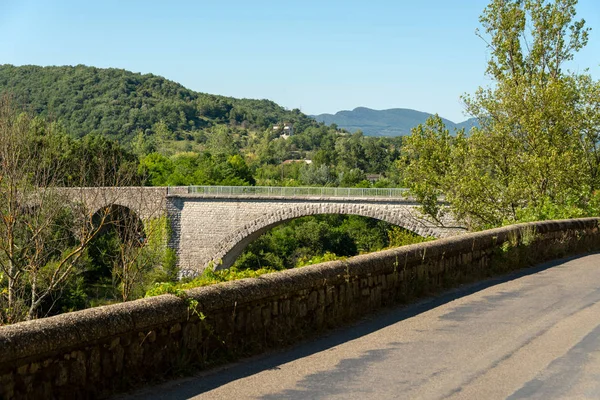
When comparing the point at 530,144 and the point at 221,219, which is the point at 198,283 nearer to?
the point at 530,144

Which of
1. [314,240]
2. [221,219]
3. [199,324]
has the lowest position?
[314,240]

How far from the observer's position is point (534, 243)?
42.1 ft

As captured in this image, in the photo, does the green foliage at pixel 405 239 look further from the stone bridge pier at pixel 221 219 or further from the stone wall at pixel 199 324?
the stone bridge pier at pixel 221 219

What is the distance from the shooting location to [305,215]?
174 feet

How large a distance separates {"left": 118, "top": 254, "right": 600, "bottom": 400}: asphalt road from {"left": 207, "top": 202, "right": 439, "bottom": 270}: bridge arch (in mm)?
37689

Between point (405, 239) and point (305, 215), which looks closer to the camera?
point (405, 239)

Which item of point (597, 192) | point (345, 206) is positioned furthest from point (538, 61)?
point (345, 206)

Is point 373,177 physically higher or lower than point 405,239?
lower

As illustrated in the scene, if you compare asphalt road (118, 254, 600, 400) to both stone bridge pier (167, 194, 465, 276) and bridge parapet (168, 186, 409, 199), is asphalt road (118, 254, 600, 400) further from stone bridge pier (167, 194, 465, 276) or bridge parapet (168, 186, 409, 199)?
stone bridge pier (167, 194, 465, 276)

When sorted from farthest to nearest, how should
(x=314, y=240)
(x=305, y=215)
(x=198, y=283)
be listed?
(x=314, y=240) < (x=305, y=215) < (x=198, y=283)

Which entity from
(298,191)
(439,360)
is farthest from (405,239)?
(298,191)

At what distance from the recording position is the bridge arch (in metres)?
48.6

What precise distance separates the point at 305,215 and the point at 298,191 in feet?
6.83

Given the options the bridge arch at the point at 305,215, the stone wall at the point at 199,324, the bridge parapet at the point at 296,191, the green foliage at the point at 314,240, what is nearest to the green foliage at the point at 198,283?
the stone wall at the point at 199,324
